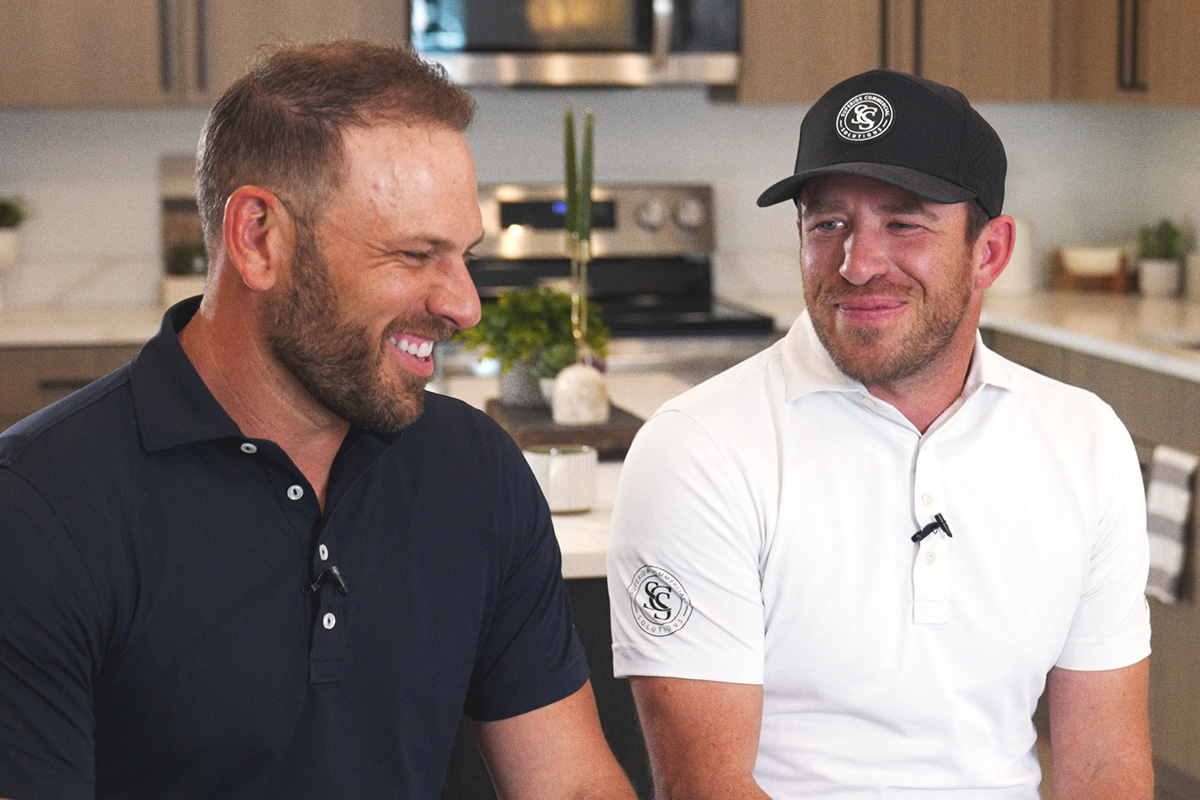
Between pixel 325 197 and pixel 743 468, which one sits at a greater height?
pixel 325 197

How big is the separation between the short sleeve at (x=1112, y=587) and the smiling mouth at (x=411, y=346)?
0.77 metres

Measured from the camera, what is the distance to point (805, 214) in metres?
1.56

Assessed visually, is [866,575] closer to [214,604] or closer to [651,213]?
→ [214,604]

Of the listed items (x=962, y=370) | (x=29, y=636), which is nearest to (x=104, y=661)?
(x=29, y=636)

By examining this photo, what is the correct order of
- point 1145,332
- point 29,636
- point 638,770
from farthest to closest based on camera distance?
point 1145,332, point 638,770, point 29,636

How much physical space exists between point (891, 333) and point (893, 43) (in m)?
2.96

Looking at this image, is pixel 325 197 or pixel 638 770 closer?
pixel 325 197

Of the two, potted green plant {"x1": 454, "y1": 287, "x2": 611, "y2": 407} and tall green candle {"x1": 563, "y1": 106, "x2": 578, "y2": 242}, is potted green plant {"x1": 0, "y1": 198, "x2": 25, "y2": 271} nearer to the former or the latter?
potted green plant {"x1": 454, "y1": 287, "x2": 611, "y2": 407}

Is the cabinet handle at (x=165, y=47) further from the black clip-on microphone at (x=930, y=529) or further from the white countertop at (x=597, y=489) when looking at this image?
the black clip-on microphone at (x=930, y=529)

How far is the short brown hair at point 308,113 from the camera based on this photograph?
3.80 feet

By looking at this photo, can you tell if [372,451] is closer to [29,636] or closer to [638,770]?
[29,636]

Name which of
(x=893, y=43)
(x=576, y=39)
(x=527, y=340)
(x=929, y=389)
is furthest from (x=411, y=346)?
(x=893, y=43)

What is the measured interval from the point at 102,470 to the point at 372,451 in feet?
0.78

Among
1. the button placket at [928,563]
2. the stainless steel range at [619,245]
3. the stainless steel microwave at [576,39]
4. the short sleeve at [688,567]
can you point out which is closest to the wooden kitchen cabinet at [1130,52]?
the stainless steel microwave at [576,39]
